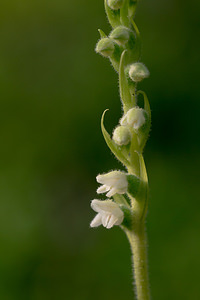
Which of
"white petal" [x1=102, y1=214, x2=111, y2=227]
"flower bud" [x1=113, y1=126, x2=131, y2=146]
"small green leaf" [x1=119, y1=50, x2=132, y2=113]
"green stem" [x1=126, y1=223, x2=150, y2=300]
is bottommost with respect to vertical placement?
"green stem" [x1=126, y1=223, x2=150, y2=300]

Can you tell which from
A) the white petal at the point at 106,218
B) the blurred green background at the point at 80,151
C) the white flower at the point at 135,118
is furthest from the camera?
the blurred green background at the point at 80,151

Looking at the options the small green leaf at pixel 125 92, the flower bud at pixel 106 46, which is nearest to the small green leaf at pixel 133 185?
the small green leaf at pixel 125 92

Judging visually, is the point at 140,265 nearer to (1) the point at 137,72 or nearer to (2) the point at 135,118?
(2) the point at 135,118

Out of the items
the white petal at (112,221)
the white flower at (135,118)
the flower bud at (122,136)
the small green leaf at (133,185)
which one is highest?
the white flower at (135,118)

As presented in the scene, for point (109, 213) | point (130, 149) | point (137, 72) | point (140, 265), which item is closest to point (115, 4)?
point (137, 72)

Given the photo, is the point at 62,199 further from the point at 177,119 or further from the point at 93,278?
the point at 177,119

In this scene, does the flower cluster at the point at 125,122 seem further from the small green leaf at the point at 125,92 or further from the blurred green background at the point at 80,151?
the blurred green background at the point at 80,151

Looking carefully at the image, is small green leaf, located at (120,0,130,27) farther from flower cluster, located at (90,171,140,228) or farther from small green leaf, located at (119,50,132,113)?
flower cluster, located at (90,171,140,228)

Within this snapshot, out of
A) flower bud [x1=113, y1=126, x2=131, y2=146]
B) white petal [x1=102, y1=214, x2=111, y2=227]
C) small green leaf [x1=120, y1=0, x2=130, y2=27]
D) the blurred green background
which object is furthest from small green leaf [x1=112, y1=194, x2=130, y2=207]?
the blurred green background
